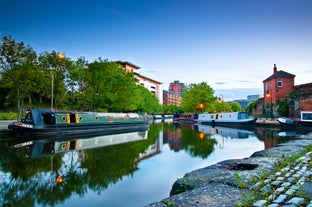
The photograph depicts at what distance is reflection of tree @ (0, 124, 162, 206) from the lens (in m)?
7.29

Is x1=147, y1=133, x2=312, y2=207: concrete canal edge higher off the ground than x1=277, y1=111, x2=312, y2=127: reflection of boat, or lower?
lower

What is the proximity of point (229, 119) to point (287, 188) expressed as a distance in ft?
126

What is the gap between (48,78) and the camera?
33.0 metres

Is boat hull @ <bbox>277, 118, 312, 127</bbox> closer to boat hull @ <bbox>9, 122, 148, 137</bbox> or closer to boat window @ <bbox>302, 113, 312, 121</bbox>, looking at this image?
boat window @ <bbox>302, 113, 312, 121</bbox>

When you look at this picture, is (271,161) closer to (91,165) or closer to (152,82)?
(91,165)

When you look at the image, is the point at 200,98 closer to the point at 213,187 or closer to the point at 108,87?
the point at 108,87

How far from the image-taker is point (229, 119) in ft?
138

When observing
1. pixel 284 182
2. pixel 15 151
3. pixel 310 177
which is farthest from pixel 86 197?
pixel 15 151

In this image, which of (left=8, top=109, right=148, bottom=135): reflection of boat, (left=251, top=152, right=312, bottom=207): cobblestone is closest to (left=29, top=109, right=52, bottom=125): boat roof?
(left=8, top=109, right=148, bottom=135): reflection of boat

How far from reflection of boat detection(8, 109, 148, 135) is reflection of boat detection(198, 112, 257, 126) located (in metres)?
17.1

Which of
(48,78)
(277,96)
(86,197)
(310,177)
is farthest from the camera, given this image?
(277,96)

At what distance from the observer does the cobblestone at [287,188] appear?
426 centimetres

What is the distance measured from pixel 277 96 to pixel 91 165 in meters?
43.7

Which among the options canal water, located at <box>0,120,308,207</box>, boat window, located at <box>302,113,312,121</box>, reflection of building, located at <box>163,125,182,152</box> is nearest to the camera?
canal water, located at <box>0,120,308,207</box>
